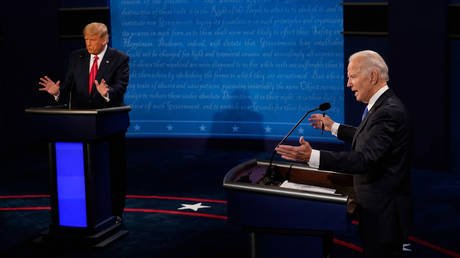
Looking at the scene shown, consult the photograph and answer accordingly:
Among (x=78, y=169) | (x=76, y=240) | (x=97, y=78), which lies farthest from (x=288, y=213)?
(x=97, y=78)

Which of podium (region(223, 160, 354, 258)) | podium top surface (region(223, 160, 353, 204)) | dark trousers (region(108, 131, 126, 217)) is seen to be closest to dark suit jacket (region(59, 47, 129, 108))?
dark trousers (region(108, 131, 126, 217))

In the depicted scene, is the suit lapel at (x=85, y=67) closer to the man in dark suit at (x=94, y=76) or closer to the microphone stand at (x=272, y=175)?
the man in dark suit at (x=94, y=76)

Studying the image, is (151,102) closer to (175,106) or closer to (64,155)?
(175,106)

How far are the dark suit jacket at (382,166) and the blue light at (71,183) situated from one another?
2.34 meters

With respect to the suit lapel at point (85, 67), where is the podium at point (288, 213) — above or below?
below

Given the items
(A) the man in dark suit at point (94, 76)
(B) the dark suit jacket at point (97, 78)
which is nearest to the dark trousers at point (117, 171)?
(A) the man in dark suit at point (94, 76)

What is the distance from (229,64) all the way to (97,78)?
382 centimetres

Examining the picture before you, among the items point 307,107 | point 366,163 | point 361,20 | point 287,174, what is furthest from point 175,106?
point 366,163

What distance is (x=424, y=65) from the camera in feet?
21.5

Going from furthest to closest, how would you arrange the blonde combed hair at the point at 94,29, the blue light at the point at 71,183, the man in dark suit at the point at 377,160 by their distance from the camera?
the blonde combed hair at the point at 94,29 < the blue light at the point at 71,183 < the man in dark suit at the point at 377,160

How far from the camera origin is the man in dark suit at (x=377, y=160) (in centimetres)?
229

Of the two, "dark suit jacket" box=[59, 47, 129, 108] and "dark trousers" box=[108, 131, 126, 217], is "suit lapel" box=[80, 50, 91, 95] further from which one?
"dark trousers" box=[108, 131, 126, 217]

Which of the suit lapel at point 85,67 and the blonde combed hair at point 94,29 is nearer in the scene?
the blonde combed hair at point 94,29

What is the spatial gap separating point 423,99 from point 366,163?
15.4 ft
